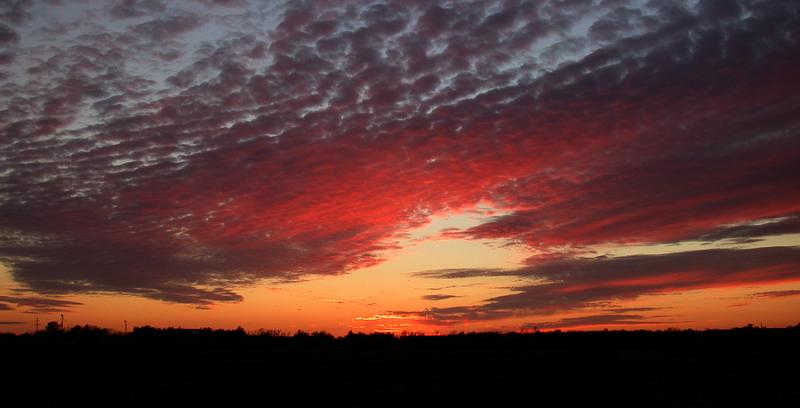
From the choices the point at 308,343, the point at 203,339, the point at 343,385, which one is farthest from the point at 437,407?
the point at 203,339

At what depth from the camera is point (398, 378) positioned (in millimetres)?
27328

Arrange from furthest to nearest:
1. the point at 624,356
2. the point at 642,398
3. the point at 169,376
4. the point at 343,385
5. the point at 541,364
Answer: the point at 624,356
the point at 541,364
the point at 169,376
the point at 343,385
the point at 642,398

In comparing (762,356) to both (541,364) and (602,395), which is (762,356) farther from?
(602,395)

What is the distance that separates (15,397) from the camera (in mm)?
22469

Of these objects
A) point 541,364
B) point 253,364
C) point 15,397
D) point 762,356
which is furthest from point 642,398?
point 15,397

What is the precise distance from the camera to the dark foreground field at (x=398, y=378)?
74.6 feet

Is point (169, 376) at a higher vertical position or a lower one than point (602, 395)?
higher

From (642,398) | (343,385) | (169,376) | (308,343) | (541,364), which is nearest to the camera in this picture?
(642,398)

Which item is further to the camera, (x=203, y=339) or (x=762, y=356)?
(x=203, y=339)

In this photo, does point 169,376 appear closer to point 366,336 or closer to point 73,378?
point 73,378

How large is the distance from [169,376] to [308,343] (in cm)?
2863

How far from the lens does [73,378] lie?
2642 centimetres

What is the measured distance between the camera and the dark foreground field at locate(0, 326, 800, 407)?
22.7m

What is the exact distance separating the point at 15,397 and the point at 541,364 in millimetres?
21281
